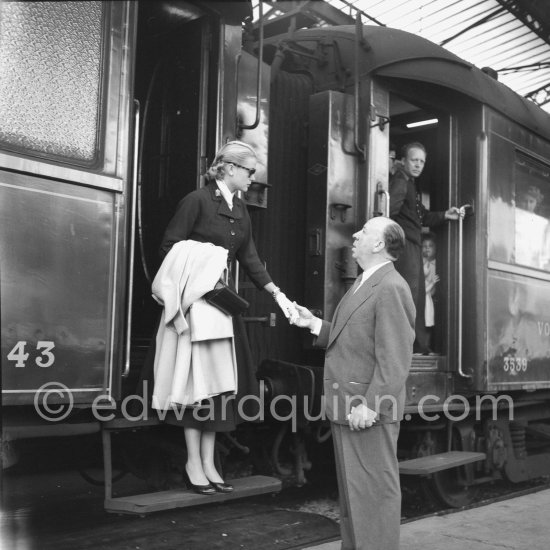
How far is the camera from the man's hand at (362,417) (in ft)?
9.53

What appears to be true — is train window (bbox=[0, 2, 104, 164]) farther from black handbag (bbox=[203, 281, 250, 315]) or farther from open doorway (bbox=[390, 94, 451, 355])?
open doorway (bbox=[390, 94, 451, 355])

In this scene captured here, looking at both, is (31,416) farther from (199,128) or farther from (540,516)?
(540,516)

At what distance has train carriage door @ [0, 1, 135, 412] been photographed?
2.87 metres

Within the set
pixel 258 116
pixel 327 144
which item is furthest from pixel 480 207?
pixel 258 116

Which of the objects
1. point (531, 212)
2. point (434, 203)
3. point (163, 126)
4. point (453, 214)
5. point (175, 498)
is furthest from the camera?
point (531, 212)

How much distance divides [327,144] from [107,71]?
1.71 meters

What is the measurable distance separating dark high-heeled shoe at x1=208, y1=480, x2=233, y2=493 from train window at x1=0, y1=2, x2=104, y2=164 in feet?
4.95

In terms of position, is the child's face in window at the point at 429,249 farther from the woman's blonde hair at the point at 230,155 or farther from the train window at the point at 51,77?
the train window at the point at 51,77

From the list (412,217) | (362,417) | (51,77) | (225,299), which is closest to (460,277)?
(412,217)

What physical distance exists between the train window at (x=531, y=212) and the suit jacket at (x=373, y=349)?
2849 mm

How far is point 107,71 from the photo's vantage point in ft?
10.7

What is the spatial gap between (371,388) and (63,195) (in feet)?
4.64

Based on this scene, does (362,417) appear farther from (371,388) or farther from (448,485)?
(448,485)

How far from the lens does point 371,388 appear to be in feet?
9.57
